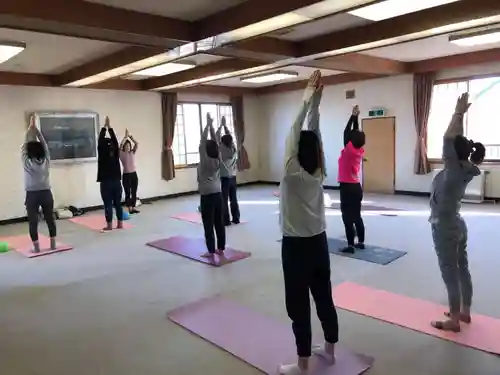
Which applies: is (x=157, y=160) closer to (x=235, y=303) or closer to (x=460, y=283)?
(x=235, y=303)

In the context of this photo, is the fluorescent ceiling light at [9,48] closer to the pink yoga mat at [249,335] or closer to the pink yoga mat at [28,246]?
the pink yoga mat at [28,246]

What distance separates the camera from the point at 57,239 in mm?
5891

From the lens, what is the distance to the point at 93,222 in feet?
23.0

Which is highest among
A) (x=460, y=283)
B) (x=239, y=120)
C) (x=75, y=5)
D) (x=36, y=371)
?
(x=75, y=5)

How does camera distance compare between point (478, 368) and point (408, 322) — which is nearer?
point (478, 368)

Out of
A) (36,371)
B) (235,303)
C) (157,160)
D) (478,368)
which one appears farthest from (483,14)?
(157,160)

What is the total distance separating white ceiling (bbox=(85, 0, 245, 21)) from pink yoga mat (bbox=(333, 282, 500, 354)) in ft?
8.92

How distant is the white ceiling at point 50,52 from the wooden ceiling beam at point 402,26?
2580 mm

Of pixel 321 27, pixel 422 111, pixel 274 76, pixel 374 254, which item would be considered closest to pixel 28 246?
pixel 374 254

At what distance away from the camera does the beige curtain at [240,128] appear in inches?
417

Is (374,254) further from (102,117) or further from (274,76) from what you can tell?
(102,117)

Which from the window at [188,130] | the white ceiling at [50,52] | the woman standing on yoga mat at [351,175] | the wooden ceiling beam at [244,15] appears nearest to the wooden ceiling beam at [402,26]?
the woman standing on yoga mat at [351,175]

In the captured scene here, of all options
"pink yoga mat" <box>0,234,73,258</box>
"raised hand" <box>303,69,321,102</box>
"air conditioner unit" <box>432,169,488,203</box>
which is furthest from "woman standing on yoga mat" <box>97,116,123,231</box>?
"air conditioner unit" <box>432,169,488,203</box>

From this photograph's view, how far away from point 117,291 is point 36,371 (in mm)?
1295
